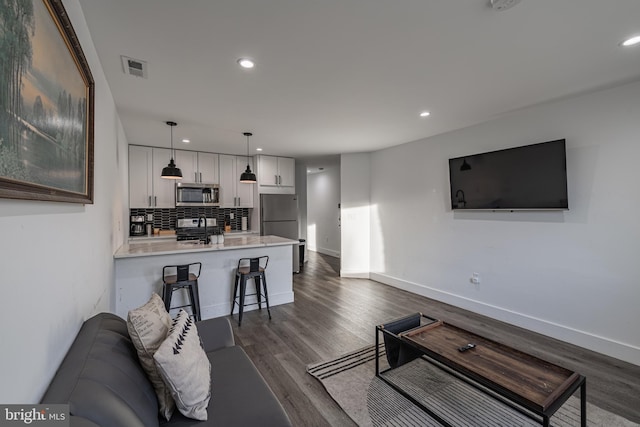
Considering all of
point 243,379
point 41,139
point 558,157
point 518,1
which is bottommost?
point 243,379

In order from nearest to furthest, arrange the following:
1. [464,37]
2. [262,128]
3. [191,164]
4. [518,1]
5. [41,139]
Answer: [41,139] → [518,1] → [464,37] → [262,128] → [191,164]

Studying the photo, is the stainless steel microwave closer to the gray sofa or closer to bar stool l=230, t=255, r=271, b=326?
bar stool l=230, t=255, r=271, b=326

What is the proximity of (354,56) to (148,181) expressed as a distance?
14.4 feet

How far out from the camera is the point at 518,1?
151 cm

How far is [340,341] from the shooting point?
298 centimetres

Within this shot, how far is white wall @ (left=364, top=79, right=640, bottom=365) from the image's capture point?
8.59ft

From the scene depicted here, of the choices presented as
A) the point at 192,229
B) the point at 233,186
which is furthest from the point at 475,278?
the point at 192,229

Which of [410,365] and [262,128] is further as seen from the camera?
[262,128]

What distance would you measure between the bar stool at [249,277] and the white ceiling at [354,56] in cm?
187

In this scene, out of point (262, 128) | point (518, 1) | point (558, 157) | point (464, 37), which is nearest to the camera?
point (518, 1)

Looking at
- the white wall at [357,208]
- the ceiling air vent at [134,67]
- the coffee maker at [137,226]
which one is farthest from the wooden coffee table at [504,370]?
the coffee maker at [137,226]

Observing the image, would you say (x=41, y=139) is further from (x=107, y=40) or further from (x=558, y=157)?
(x=558, y=157)

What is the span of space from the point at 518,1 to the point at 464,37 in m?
0.35

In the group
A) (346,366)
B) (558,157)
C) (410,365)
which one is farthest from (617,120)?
(346,366)
